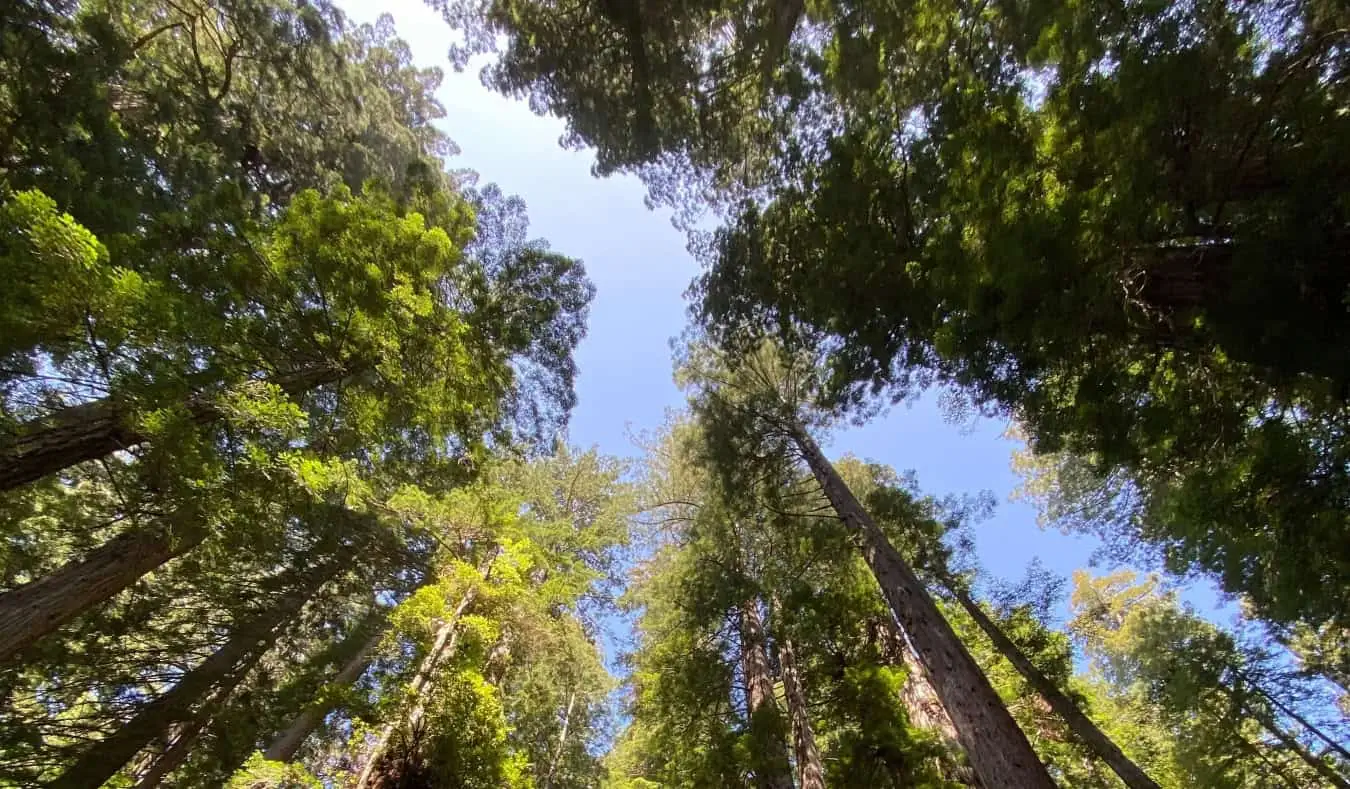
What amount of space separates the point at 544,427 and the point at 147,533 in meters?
4.57

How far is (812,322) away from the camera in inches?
292

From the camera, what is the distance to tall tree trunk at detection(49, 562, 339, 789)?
5.21 m

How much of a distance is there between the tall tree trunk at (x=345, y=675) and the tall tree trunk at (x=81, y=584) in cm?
207

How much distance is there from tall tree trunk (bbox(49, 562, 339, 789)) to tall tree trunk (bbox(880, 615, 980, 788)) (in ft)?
27.2

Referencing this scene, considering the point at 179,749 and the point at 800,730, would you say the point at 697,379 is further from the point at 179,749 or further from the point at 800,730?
the point at 179,749

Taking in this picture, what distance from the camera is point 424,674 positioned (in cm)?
523

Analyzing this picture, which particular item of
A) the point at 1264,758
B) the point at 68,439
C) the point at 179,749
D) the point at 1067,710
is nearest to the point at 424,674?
the point at 68,439

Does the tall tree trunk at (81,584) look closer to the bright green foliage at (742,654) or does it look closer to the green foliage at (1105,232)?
the bright green foliage at (742,654)

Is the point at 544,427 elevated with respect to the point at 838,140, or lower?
lower

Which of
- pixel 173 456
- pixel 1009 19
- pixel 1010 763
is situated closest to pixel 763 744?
pixel 1010 763

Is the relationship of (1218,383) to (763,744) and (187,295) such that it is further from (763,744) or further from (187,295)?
(187,295)

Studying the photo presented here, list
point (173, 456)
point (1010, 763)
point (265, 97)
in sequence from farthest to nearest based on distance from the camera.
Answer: point (265, 97)
point (1010, 763)
point (173, 456)

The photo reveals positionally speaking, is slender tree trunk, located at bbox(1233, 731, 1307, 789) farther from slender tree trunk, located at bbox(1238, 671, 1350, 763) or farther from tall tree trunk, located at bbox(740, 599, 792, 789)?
tall tree trunk, located at bbox(740, 599, 792, 789)

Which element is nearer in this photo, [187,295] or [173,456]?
[173,456]
